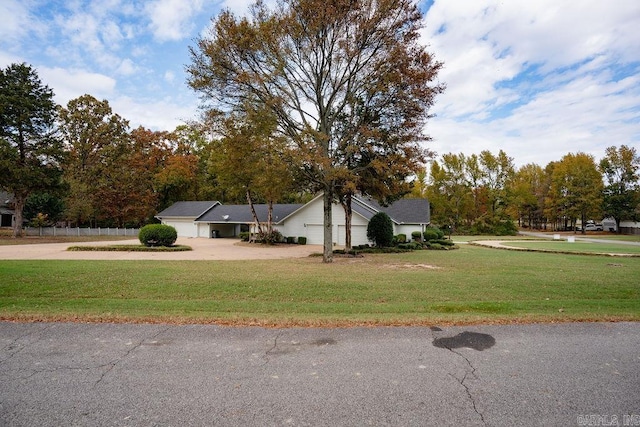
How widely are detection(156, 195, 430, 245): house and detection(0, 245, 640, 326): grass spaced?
18.8 meters

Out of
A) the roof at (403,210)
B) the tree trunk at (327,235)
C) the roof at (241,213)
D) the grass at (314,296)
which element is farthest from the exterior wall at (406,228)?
the grass at (314,296)

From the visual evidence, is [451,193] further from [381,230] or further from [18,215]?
[18,215]

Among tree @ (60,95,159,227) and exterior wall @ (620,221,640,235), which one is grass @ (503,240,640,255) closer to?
exterior wall @ (620,221,640,235)

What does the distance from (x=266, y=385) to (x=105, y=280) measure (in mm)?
8988

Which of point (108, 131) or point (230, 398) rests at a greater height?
point (108, 131)

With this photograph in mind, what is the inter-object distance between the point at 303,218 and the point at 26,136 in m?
25.9

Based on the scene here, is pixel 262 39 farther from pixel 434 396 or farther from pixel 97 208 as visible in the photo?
pixel 97 208

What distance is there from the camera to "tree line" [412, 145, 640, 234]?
5394 centimetres

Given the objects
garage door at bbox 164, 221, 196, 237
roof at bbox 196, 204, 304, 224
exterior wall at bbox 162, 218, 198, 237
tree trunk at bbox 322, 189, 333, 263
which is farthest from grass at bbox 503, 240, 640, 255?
garage door at bbox 164, 221, 196, 237

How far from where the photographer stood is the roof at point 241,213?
37.7 meters

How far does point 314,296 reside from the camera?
8859 mm

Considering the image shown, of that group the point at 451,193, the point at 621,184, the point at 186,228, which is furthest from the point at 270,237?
the point at 621,184

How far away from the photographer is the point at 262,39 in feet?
56.2

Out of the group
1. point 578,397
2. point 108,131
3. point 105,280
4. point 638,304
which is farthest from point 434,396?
point 108,131
